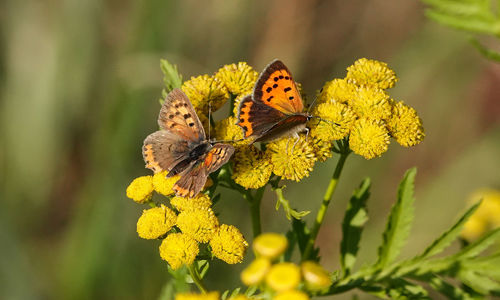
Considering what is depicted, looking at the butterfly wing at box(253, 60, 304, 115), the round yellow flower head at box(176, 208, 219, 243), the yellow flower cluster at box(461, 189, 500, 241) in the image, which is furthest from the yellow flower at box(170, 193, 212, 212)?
the yellow flower cluster at box(461, 189, 500, 241)

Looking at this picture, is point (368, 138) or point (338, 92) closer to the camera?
point (368, 138)

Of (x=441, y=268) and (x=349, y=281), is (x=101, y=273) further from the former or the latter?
(x=441, y=268)

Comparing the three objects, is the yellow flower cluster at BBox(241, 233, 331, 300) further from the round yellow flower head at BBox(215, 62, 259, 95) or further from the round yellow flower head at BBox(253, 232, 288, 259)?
the round yellow flower head at BBox(215, 62, 259, 95)

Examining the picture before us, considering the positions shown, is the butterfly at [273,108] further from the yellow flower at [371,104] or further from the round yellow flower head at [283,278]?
the round yellow flower head at [283,278]

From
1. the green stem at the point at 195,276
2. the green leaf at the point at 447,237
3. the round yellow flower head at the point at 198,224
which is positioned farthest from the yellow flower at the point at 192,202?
the green leaf at the point at 447,237

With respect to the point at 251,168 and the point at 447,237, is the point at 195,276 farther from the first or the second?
the point at 447,237

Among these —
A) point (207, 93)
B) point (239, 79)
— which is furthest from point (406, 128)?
point (207, 93)
